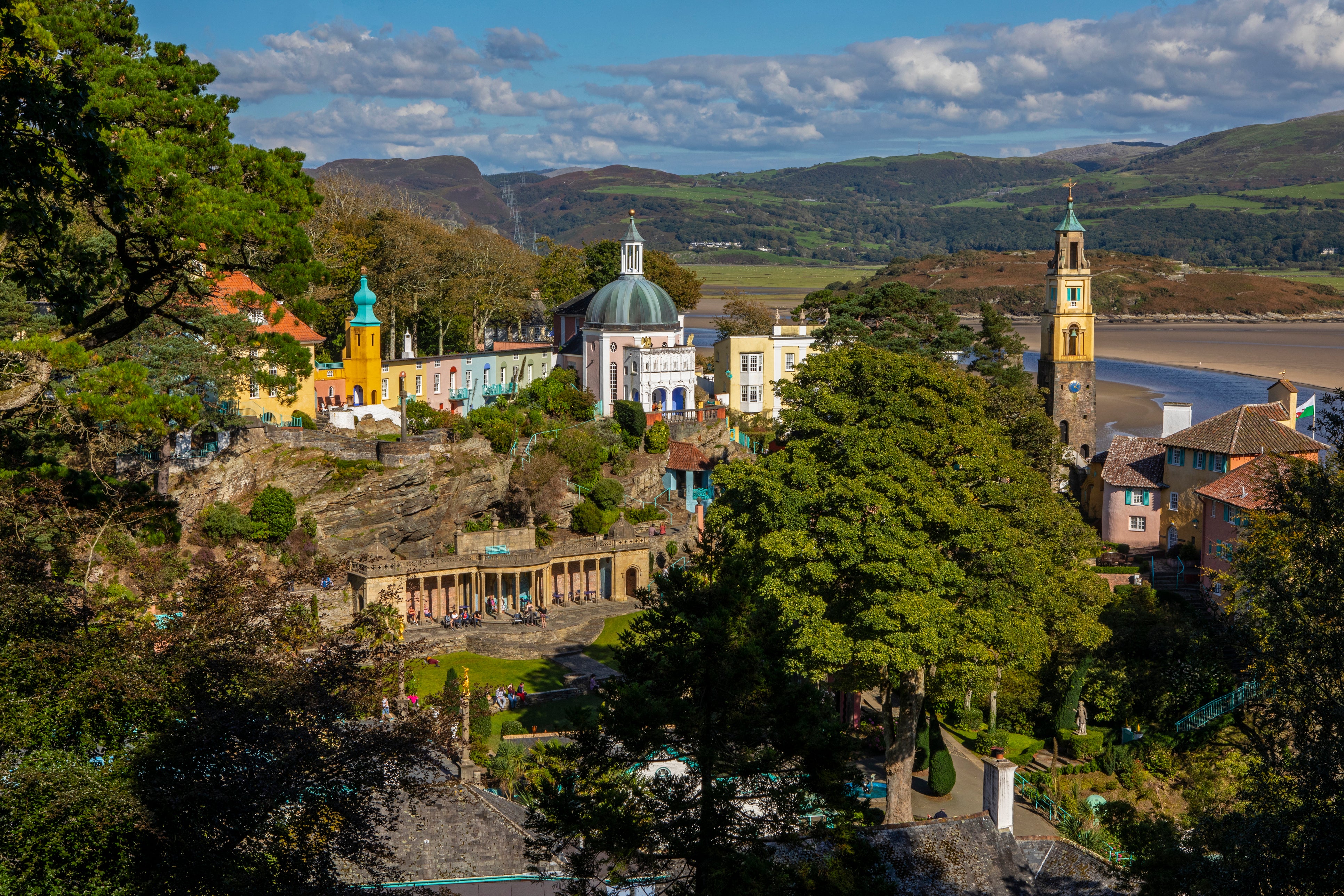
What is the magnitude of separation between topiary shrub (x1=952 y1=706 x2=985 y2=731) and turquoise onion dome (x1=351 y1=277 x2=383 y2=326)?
3350 cm

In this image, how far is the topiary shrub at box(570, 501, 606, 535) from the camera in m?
58.6

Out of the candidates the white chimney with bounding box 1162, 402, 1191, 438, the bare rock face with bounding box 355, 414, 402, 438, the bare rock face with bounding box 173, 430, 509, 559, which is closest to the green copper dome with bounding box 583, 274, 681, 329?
the bare rock face with bounding box 173, 430, 509, 559

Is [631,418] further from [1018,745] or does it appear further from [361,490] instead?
[1018,745]

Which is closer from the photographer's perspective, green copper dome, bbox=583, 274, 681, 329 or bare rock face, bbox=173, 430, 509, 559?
bare rock face, bbox=173, 430, 509, 559

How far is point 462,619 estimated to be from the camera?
166ft

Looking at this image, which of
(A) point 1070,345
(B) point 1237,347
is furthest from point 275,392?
(B) point 1237,347

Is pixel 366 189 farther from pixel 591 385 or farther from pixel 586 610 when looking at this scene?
pixel 586 610

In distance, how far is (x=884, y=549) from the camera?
30094 millimetres

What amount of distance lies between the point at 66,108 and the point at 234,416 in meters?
33.7

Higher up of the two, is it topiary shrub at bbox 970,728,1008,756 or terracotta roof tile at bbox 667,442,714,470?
terracotta roof tile at bbox 667,442,714,470

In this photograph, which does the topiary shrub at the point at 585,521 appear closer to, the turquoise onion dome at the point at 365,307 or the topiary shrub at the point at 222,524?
the turquoise onion dome at the point at 365,307

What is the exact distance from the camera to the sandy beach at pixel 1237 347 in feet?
368

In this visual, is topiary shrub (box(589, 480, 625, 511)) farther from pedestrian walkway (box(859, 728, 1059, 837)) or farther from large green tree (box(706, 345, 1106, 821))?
pedestrian walkway (box(859, 728, 1059, 837))

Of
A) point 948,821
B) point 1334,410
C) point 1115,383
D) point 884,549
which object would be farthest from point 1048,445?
point 1115,383
